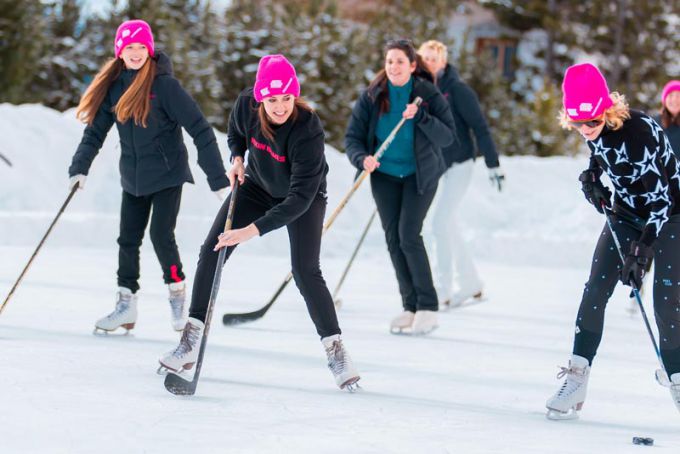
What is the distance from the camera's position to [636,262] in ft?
13.5

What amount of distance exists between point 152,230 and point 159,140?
0.47 metres

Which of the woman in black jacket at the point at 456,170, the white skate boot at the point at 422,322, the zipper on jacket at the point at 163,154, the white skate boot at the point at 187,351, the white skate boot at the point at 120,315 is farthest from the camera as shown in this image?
the woman in black jacket at the point at 456,170

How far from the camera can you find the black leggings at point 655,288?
428cm

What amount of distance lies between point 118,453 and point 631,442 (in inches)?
72.0

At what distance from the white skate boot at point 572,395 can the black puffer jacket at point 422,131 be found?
215cm

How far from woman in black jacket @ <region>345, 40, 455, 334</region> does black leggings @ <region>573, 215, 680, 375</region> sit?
6.92ft

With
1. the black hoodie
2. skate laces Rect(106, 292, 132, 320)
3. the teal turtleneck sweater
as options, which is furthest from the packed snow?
the teal turtleneck sweater

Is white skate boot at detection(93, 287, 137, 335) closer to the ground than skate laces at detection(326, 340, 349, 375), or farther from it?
closer to the ground

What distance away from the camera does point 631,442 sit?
4.02 metres

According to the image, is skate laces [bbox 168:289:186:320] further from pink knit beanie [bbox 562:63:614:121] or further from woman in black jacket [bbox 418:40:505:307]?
pink knit beanie [bbox 562:63:614:121]

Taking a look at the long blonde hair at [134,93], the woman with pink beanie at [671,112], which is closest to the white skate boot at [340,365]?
the long blonde hair at [134,93]

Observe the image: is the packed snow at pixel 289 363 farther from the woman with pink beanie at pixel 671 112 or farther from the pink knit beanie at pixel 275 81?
the woman with pink beanie at pixel 671 112

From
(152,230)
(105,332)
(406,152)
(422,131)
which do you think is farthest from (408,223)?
(105,332)

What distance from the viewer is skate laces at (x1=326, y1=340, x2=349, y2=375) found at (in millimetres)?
4711
